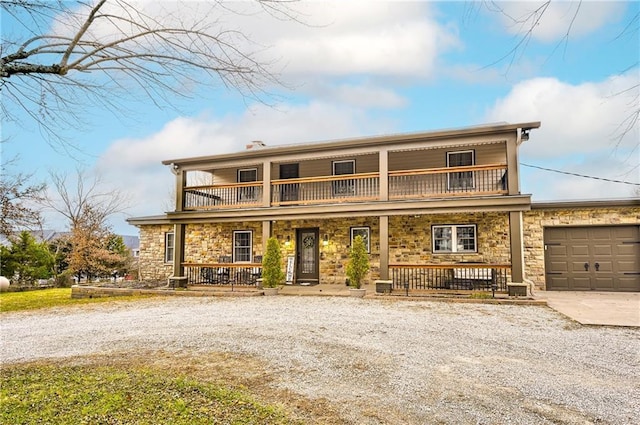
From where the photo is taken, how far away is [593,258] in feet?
40.8

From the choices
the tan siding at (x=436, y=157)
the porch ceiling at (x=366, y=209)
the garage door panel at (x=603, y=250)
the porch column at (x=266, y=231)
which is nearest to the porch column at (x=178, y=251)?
the porch ceiling at (x=366, y=209)

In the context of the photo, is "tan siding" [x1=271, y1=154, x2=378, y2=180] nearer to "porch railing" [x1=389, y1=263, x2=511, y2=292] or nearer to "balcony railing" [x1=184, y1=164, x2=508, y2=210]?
"balcony railing" [x1=184, y1=164, x2=508, y2=210]

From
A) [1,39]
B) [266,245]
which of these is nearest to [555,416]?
[1,39]

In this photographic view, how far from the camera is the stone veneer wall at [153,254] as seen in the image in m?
17.2

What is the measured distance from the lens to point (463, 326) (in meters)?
7.52

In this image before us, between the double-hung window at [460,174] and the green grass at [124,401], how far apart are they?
36.5 feet

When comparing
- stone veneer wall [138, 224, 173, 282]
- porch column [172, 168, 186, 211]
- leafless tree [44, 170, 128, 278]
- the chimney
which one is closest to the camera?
porch column [172, 168, 186, 211]

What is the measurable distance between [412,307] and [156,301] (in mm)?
7397

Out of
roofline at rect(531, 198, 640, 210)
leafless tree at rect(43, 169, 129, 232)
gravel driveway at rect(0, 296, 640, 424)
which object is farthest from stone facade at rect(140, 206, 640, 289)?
leafless tree at rect(43, 169, 129, 232)

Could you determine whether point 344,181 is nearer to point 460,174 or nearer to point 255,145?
point 460,174

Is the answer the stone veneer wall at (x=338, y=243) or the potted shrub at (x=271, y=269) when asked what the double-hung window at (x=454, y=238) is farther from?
the potted shrub at (x=271, y=269)

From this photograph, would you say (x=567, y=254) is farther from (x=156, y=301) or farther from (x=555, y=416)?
(x=156, y=301)

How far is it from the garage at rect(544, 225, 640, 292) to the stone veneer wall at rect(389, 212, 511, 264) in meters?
1.42

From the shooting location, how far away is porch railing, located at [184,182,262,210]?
14469mm
